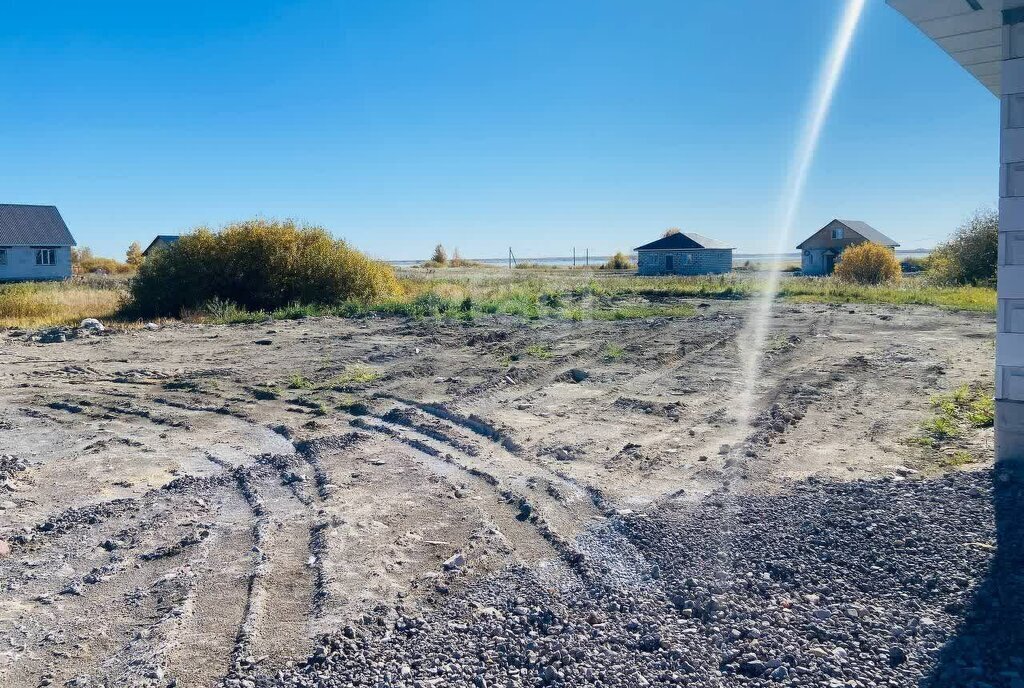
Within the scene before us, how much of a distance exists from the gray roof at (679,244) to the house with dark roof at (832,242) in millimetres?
7404

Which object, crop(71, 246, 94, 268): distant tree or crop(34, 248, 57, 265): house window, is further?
crop(71, 246, 94, 268): distant tree

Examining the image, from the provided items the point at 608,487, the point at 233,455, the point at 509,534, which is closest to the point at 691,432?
the point at 608,487

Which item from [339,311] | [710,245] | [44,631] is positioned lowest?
[44,631]

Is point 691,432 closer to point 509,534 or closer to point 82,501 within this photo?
point 509,534

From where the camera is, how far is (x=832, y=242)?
53.2 meters

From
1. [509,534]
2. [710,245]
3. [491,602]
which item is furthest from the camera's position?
[710,245]

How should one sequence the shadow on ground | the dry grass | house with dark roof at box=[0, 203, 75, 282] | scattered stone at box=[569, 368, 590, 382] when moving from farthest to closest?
house with dark roof at box=[0, 203, 75, 282], the dry grass, scattered stone at box=[569, 368, 590, 382], the shadow on ground

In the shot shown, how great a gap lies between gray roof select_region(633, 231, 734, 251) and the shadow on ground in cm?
4875

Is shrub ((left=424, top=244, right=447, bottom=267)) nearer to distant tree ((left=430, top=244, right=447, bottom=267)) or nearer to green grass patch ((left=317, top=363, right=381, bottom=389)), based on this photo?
distant tree ((left=430, top=244, right=447, bottom=267))

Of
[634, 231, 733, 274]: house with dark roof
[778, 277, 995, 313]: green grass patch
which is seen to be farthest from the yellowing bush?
[778, 277, 995, 313]: green grass patch

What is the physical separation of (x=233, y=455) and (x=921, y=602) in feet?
18.7

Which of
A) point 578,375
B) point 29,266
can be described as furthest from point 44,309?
point 29,266

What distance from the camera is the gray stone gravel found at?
127 inches

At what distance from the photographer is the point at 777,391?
9.30 meters
